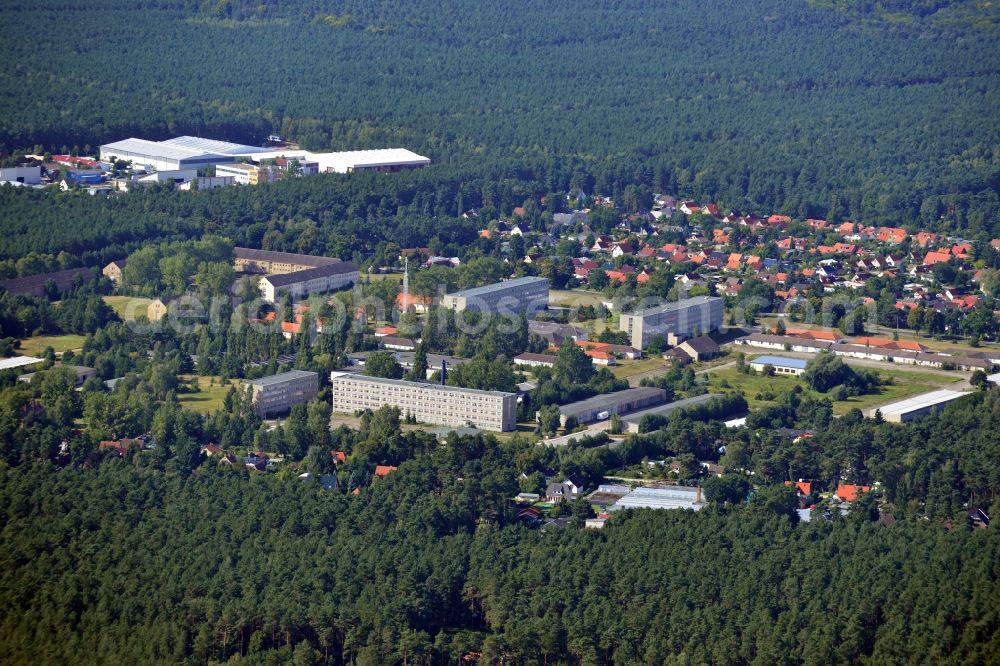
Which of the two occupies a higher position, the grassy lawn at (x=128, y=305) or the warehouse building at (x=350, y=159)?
the warehouse building at (x=350, y=159)

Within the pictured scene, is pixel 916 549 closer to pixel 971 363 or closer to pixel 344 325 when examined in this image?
pixel 971 363

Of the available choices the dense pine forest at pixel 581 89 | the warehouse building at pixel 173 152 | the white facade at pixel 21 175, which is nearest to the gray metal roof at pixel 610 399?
the dense pine forest at pixel 581 89

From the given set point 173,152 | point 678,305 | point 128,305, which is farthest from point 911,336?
point 173,152

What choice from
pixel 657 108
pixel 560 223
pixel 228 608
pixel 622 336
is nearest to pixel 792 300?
pixel 622 336

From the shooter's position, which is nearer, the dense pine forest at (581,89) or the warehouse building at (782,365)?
the warehouse building at (782,365)

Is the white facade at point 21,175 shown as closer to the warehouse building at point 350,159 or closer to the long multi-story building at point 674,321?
the warehouse building at point 350,159

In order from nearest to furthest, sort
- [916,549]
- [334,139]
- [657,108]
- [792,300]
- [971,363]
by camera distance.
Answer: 1. [916,549]
2. [971,363]
3. [792,300]
4. [334,139]
5. [657,108]
